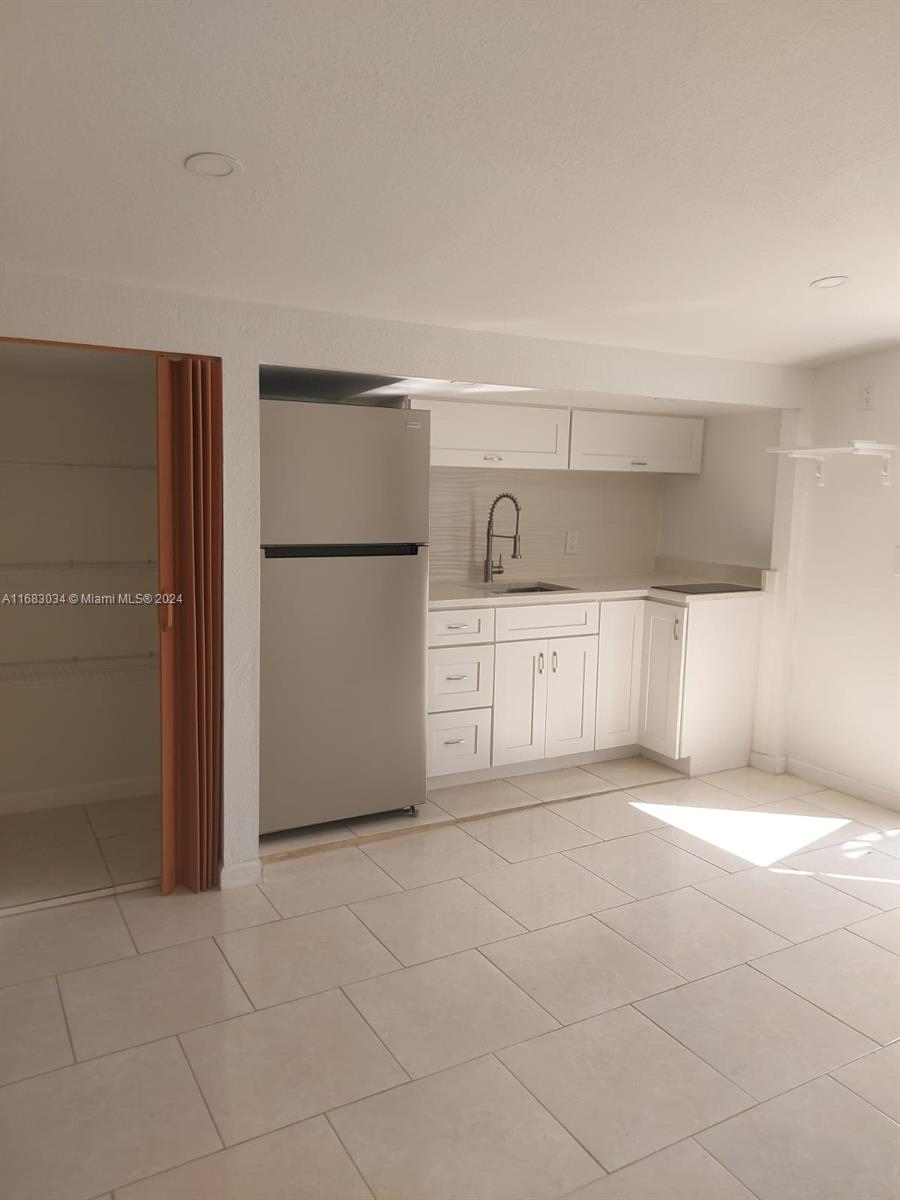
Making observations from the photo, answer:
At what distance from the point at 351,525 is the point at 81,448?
1384 mm

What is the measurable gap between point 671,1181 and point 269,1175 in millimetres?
876

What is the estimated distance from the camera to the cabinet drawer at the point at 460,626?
4.08 meters

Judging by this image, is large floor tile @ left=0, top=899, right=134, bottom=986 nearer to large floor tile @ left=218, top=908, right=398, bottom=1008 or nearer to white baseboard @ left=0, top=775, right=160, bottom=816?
large floor tile @ left=218, top=908, right=398, bottom=1008

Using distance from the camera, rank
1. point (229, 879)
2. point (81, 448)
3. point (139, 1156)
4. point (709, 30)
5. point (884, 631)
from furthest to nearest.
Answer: point (884, 631)
point (81, 448)
point (229, 879)
point (139, 1156)
point (709, 30)

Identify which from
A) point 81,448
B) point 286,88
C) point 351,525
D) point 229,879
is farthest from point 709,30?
point 81,448

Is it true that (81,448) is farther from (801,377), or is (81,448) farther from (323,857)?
(801,377)

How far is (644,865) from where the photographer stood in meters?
3.55

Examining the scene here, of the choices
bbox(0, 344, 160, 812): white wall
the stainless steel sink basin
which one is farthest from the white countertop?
bbox(0, 344, 160, 812): white wall

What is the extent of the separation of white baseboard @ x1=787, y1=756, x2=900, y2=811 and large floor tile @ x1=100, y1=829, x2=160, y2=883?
325 centimetres

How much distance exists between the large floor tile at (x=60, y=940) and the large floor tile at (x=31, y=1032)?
3.3 inches

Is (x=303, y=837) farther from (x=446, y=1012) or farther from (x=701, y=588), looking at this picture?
(x=701, y=588)

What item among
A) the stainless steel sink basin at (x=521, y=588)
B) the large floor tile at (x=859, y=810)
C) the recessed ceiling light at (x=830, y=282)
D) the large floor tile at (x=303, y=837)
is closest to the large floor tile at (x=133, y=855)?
the large floor tile at (x=303, y=837)

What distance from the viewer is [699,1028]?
2498mm

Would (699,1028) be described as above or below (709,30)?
below
